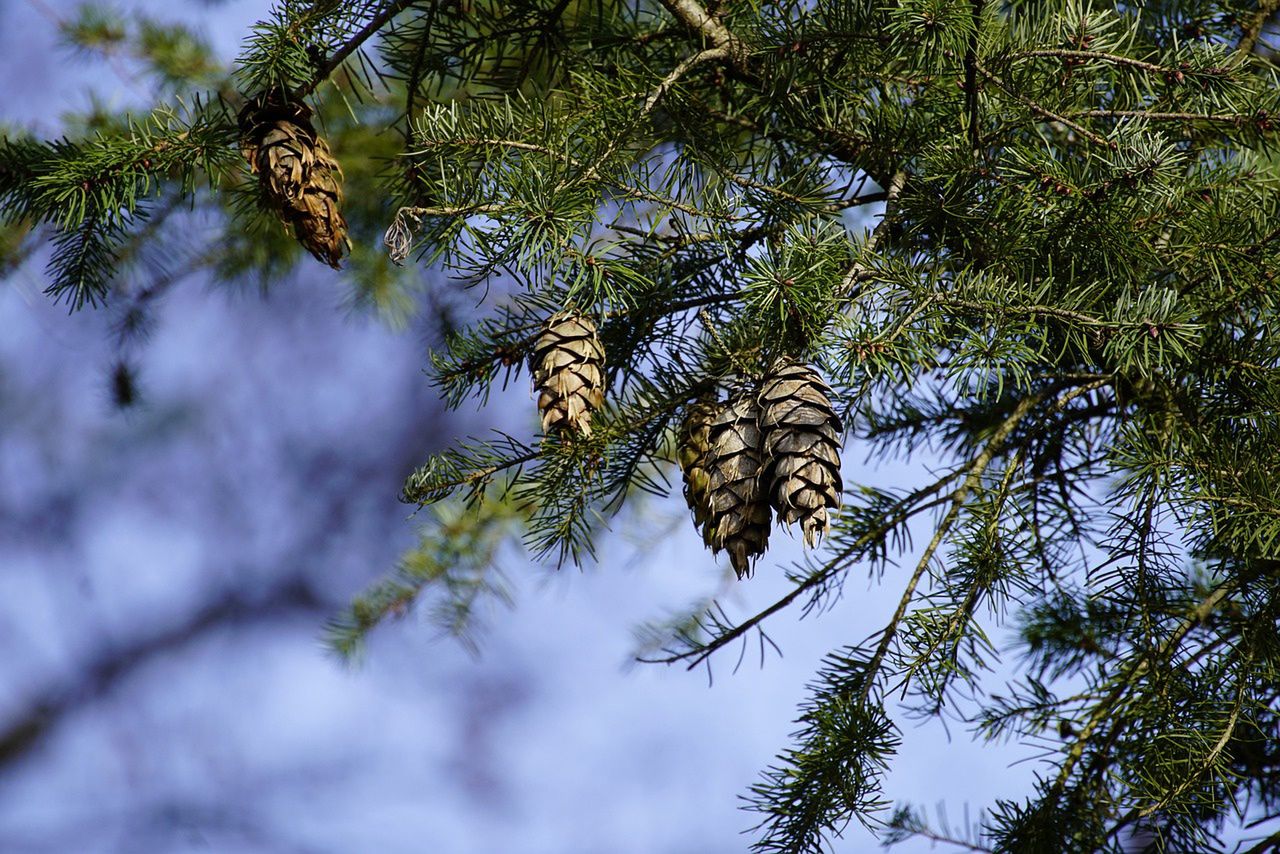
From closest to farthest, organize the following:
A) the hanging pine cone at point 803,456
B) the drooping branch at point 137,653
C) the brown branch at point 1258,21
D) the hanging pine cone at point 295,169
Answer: the hanging pine cone at point 803,456
the hanging pine cone at point 295,169
the brown branch at point 1258,21
the drooping branch at point 137,653

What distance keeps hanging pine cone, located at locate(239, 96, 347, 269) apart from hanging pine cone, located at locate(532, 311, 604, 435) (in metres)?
0.14

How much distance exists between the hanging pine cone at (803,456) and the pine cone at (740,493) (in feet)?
0.07

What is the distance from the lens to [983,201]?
646 millimetres

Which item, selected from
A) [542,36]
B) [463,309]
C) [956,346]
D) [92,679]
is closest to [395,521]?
[92,679]

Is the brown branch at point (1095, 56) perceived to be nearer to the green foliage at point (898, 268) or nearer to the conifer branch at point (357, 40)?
the green foliage at point (898, 268)

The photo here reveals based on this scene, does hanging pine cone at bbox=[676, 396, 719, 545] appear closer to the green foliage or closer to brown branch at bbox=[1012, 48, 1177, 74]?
the green foliage

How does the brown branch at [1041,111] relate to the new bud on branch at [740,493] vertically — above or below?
above

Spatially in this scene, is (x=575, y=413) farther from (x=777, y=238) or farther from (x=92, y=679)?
(x=92, y=679)

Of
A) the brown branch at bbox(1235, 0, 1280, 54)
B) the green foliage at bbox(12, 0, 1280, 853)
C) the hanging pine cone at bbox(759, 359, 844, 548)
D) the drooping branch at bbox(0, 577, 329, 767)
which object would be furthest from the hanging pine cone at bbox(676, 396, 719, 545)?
the drooping branch at bbox(0, 577, 329, 767)

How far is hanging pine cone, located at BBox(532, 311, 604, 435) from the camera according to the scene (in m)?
0.58

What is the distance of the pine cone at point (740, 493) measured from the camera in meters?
0.55

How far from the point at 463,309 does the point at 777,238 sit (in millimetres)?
895

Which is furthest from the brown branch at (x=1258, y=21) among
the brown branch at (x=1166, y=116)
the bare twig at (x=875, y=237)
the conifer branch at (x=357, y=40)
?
the conifer branch at (x=357, y=40)

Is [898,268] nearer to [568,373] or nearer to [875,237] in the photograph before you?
[875,237]
